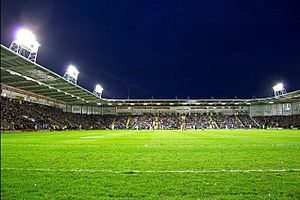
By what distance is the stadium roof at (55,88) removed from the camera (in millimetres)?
17469

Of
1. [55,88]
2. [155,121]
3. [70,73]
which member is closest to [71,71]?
[70,73]

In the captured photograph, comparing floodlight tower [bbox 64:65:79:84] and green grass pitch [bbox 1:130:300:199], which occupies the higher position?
floodlight tower [bbox 64:65:79:84]

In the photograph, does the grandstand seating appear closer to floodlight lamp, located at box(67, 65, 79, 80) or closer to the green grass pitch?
floodlight lamp, located at box(67, 65, 79, 80)

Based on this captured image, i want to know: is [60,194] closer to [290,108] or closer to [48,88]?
[48,88]

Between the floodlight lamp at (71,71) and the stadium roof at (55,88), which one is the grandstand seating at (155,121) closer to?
the stadium roof at (55,88)

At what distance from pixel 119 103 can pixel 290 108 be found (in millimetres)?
49631

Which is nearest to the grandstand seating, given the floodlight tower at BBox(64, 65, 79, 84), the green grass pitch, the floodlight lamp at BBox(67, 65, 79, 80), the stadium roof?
the stadium roof

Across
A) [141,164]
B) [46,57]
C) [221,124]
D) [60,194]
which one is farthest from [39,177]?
[221,124]

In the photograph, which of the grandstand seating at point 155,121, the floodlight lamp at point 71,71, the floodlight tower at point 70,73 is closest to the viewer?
the floodlight tower at point 70,73

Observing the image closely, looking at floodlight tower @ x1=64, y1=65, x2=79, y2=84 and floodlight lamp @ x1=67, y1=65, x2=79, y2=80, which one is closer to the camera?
floodlight tower @ x1=64, y1=65, x2=79, y2=84

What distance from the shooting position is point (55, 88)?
5653cm

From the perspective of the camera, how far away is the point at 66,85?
5491 centimetres

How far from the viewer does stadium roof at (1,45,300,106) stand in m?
17.5

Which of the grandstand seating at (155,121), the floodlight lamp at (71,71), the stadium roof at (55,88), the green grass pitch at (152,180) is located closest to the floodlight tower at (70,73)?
the floodlight lamp at (71,71)
